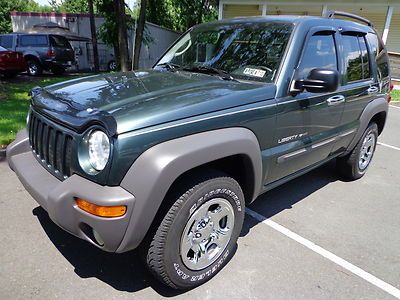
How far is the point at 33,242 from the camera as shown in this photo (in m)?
3.00

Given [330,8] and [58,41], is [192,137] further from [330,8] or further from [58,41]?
[330,8]

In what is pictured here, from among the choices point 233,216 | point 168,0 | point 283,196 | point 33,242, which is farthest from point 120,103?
point 168,0

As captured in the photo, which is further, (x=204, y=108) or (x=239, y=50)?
(x=239, y=50)

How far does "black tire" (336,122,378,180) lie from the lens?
4.52 m

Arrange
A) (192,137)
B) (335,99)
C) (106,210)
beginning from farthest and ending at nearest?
(335,99) → (192,137) → (106,210)

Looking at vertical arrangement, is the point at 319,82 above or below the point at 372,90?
above

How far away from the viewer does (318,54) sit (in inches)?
132

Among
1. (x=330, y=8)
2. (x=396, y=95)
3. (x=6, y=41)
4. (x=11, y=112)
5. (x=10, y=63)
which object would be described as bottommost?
(x=396, y=95)

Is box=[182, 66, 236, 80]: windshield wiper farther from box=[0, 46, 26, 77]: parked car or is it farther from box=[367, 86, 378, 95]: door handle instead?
box=[0, 46, 26, 77]: parked car

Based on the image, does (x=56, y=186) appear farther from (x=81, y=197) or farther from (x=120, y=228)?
(x=120, y=228)

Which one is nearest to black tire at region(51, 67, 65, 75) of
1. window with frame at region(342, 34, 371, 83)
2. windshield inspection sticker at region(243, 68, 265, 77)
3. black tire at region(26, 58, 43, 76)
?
black tire at region(26, 58, 43, 76)

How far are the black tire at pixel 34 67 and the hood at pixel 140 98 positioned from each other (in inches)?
548

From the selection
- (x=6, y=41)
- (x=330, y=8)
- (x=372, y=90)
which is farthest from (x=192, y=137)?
(x=330, y=8)

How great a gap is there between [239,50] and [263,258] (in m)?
1.86
